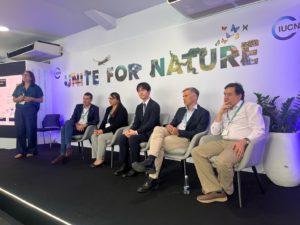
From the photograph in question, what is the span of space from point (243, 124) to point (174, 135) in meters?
0.84

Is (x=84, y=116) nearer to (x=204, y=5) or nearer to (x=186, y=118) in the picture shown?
(x=186, y=118)

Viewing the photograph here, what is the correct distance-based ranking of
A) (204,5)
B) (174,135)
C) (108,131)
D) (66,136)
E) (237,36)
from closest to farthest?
1. (174,135)
2. (204,5)
3. (237,36)
4. (108,131)
5. (66,136)

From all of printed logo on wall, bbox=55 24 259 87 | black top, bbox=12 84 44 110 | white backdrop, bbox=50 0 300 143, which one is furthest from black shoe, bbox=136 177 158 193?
black top, bbox=12 84 44 110

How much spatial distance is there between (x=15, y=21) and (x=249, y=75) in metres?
4.70

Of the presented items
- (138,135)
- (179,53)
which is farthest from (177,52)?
(138,135)

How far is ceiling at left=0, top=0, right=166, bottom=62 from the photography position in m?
4.46

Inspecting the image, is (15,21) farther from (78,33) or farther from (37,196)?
(37,196)

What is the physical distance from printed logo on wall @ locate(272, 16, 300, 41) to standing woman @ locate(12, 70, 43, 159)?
4.21m

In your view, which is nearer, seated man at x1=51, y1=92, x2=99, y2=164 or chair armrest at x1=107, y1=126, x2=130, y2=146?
chair armrest at x1=107, y1=126, x2=130, y2=146

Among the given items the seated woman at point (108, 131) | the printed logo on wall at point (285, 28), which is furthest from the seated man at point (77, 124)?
the printed logo on wall at point (285, 28)

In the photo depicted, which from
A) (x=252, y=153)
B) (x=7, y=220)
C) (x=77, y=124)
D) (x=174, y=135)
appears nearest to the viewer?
(x=252, y=153)

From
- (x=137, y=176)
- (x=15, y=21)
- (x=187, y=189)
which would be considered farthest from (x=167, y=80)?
(x=15, y=21)

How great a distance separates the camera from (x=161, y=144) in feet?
9.64

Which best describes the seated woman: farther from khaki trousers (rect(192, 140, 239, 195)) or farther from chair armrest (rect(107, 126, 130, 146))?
khaki trousers (rect(192, 140, 239, 195))
